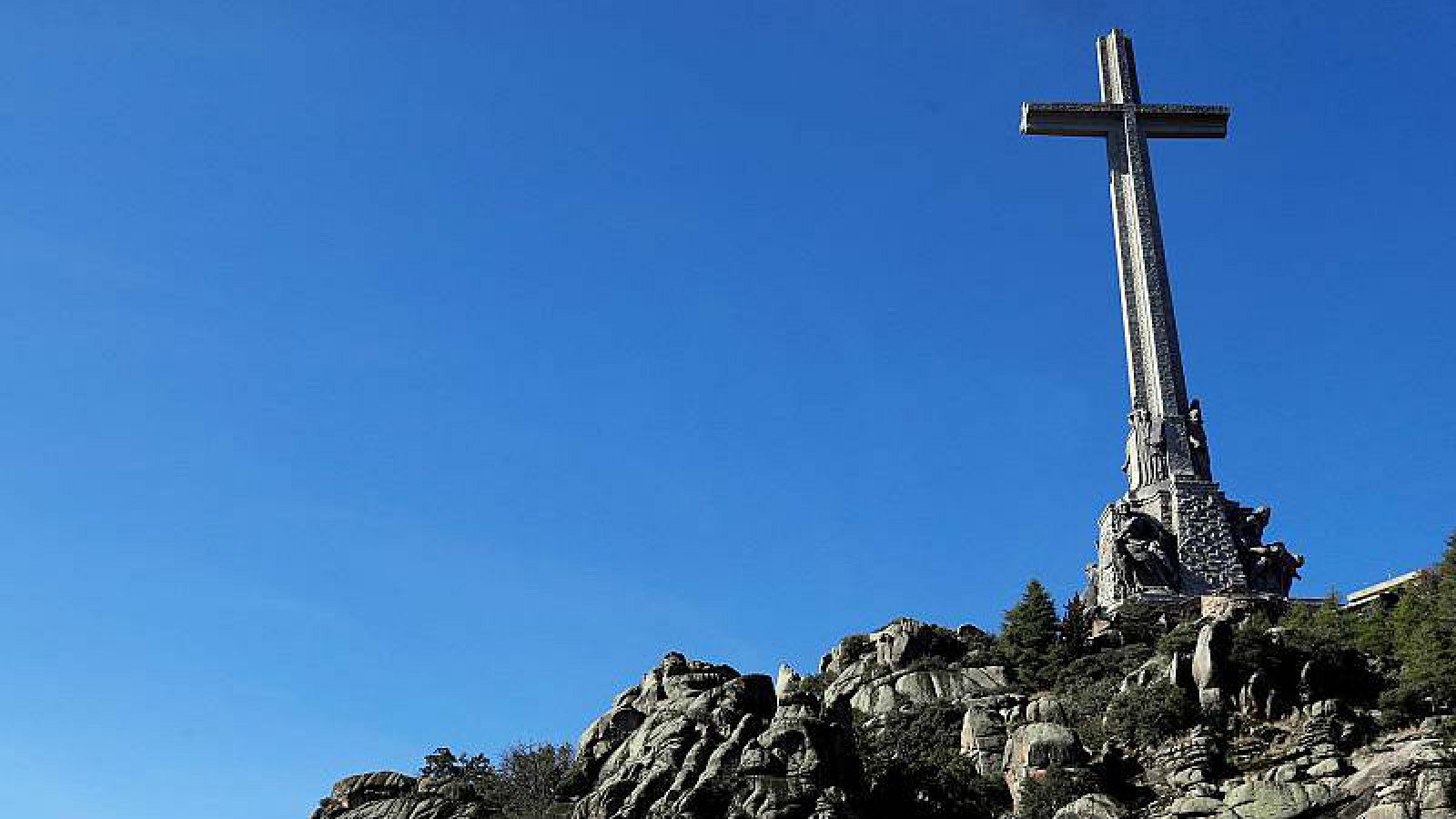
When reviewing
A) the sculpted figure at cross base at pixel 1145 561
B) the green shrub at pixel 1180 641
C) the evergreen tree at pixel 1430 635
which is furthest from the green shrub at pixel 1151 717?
the sculpted figure at cross base at pixel 1145 561

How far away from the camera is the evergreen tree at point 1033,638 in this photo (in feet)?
184

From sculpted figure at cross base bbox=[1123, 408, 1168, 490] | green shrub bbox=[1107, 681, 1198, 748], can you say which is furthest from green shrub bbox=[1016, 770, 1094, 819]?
sculpted figure at cross base bbox=[1123, 408, 1168, 490]

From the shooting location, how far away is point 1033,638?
57.5 meters

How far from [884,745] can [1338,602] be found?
19211mm

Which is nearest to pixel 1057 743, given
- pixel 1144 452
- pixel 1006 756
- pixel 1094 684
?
pixel 1006 756

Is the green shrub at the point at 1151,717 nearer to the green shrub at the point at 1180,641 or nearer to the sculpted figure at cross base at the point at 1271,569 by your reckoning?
the green shrub at the point at 1180,641

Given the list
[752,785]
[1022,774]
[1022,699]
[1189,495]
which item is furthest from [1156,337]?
[752,785]

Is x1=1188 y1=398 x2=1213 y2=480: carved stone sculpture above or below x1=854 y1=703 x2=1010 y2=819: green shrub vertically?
above

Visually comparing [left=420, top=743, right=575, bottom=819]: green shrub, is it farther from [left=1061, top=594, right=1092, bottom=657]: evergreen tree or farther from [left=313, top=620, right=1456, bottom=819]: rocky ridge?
[left=1061, top=594, right=1092, bottom=657]: evergreen tree

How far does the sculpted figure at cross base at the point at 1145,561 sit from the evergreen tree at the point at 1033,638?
4509 millimetres

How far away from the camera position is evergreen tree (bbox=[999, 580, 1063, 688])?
184 feet

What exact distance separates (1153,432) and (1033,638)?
13686mm

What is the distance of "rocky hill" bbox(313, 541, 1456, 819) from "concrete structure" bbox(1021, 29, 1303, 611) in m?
6.66

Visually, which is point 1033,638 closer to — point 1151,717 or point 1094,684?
point 1094,684
